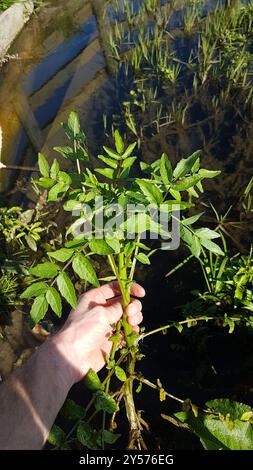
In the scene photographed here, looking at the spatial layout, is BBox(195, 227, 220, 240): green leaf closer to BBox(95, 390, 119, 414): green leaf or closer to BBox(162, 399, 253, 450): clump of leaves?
BBox(162, 399, 253, 450): clump of leaves

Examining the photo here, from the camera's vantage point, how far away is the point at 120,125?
3.67 metres

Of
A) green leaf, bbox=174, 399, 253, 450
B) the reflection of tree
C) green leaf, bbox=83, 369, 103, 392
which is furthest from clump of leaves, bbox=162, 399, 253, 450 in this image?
the reflection of tree

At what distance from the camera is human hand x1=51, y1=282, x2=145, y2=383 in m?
A: 1.63

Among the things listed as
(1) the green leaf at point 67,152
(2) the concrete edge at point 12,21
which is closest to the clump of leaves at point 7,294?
(1) the green leaf at point 67,152

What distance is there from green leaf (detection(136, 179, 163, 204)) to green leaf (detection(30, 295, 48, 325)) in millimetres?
451

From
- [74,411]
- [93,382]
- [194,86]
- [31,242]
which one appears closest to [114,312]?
[93,382]

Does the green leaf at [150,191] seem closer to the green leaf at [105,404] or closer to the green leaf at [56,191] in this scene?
the green leaf at [56,191]

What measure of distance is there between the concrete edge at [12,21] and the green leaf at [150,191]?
14.2 ft

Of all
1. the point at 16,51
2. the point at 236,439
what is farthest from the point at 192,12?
the point at 236,439

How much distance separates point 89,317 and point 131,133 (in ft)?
7.33

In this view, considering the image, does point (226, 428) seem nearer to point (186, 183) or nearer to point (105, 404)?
point (105, 404)

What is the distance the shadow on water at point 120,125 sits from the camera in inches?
86.3

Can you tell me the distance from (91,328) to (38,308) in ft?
1.64
